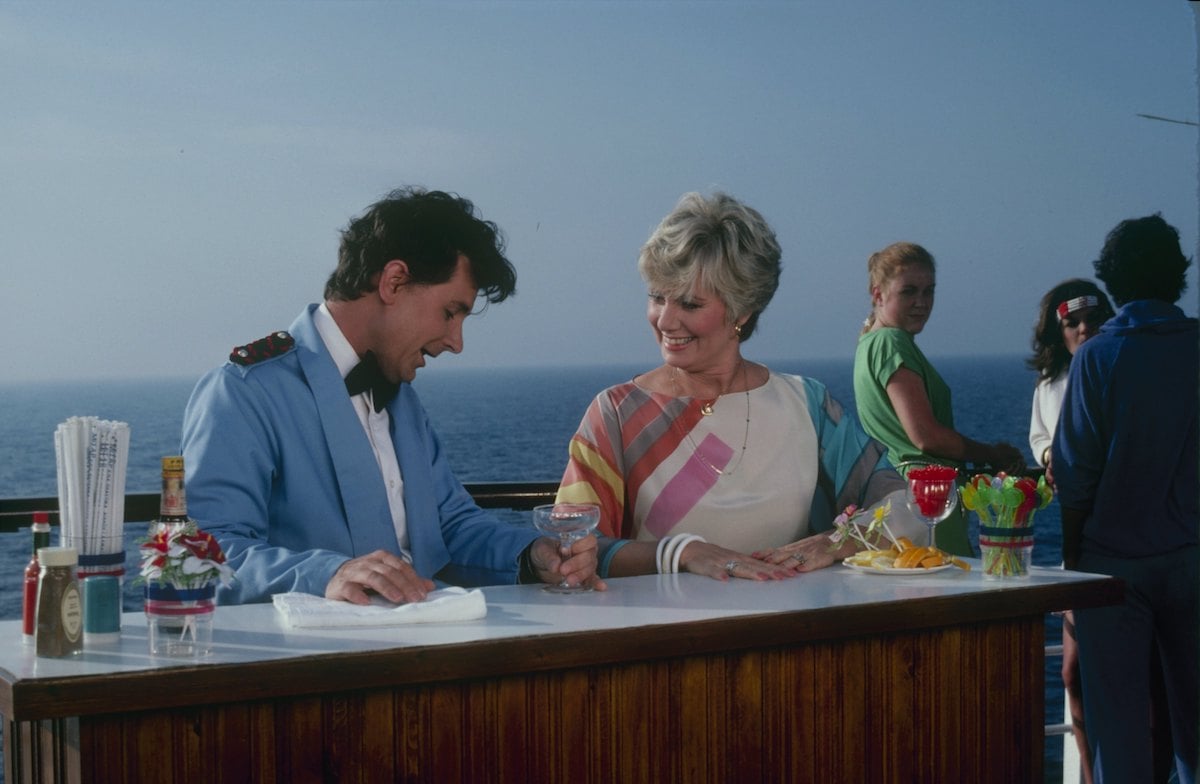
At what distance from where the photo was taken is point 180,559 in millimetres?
1759

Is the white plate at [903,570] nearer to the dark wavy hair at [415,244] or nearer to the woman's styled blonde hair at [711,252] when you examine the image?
the woman's styled blonde hair at [711,252]

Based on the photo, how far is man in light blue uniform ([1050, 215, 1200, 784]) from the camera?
10.3ft

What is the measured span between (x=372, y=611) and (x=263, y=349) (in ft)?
2.29

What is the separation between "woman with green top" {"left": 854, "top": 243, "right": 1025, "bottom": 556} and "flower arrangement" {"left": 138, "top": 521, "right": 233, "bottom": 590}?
7.50ft

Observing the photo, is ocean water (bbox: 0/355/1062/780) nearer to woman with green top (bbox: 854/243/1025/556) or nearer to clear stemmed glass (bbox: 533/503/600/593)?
woman with green top (bbox: 854/243/1025/556)

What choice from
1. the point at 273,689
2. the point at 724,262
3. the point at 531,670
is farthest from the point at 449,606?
the point at 724,262

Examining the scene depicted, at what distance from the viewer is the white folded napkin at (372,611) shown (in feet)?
6.40

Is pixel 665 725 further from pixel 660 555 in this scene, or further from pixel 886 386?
pixel 886 386

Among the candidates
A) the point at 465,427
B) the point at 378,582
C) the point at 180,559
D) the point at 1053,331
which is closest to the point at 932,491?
the point at 378,582

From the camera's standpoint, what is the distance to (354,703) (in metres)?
1.86

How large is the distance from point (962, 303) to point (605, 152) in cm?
1392

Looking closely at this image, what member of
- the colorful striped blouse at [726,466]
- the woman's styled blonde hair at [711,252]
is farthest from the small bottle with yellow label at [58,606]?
the woman's styled blonde hair at [711,252]

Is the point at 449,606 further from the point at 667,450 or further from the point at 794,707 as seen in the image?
the point at 667,450

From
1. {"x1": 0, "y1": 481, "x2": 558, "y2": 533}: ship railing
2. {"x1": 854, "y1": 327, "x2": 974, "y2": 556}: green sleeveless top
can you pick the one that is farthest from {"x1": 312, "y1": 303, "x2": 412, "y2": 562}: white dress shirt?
{"x1": 854, "y1": 327, "x2": 974, "y2": 556}: green sleeveless top
